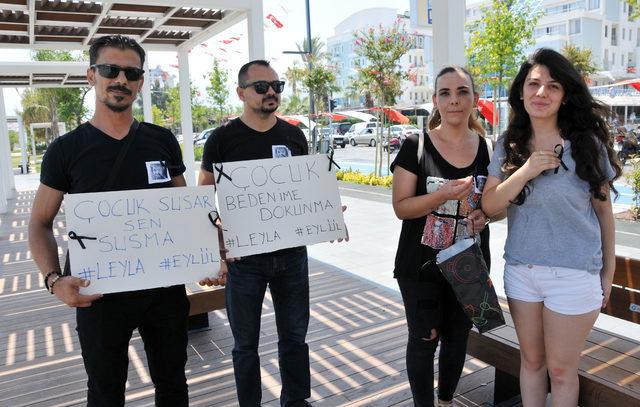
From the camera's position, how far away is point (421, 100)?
72.6 meters

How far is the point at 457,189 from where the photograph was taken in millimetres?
2217

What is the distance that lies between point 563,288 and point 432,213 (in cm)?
65

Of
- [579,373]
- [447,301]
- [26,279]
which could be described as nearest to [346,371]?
[447,301]

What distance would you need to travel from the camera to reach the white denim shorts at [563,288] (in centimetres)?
203

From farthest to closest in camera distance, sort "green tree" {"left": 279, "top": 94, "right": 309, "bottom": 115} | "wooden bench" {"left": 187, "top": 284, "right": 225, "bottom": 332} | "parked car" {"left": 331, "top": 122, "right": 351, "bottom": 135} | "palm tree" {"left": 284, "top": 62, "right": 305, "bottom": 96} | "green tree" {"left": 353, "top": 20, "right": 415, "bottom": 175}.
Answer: "green tree" {"left": 279, "top": 94, "right": 309, "bottom": 115}
"parked car" {"left": 331, "top": 122, "right": 351, "bottom": 135}
"palm tree" {"left": 284, "top": 62, "right": 305, "bottom": 96}
"green tree" {"left": 353, "top": 20, "right": 415, "bottom": 175}
"wooden bench" {"left": 187, "top": 284, "right": 225, "bottom": 332}

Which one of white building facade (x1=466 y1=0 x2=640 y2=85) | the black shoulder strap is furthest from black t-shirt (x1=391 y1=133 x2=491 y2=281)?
white building facade (x1=466 y1=0 x2=640 y2=85)

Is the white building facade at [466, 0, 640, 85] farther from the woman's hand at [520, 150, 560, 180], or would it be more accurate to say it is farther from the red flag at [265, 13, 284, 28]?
the woman's hand at [520, 150, 560, 180]

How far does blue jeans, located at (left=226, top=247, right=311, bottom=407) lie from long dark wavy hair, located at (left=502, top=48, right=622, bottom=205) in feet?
3.98

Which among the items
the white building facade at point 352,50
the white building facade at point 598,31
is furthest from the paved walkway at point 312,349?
the white building facade at point 352,50

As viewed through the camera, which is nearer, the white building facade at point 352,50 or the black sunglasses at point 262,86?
the black sunglasses at point 262,86

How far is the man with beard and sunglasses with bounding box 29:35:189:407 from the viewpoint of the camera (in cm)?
193

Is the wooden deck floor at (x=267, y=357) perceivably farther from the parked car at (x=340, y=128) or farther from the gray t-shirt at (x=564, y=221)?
the parked car at (x=340, y=128)

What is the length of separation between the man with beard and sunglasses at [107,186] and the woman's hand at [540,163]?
151cm

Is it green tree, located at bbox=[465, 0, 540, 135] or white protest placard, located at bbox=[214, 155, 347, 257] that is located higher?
green tree, located at bbox=[465, 0, 540, 135]
